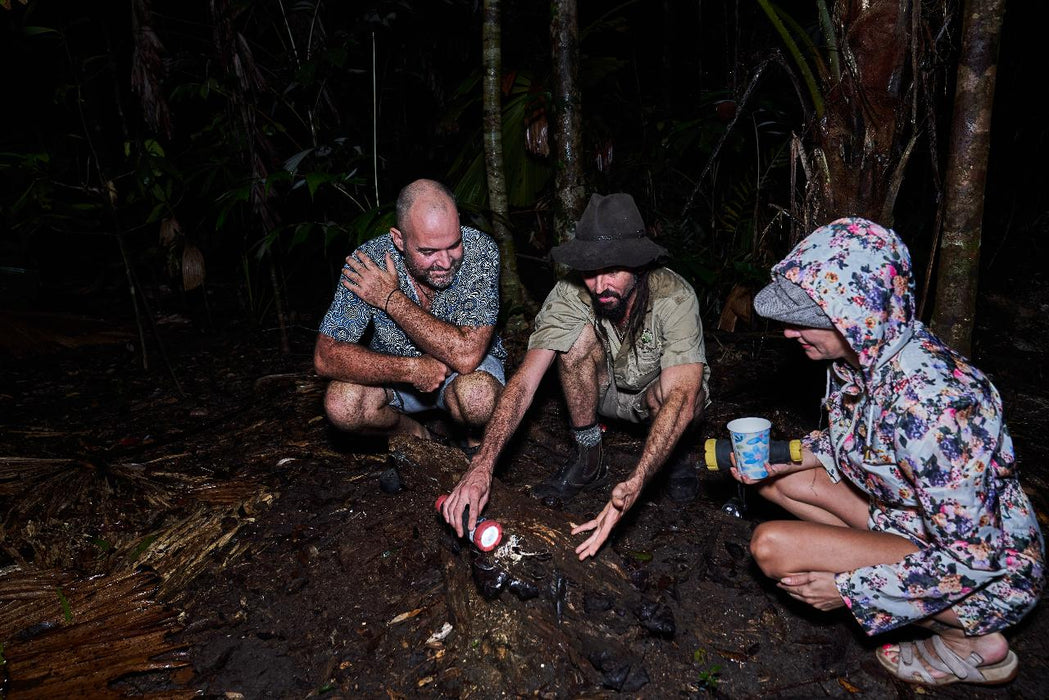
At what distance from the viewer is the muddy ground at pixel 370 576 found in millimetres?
2330

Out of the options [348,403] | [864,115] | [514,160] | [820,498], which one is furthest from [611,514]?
[514,160]

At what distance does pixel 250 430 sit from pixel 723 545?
3.03 metres

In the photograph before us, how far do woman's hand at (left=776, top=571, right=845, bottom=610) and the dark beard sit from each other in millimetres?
1342

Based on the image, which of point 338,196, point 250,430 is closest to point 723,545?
point 250,430

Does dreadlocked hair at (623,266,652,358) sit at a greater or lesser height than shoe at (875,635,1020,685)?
greater

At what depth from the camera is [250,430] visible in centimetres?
434

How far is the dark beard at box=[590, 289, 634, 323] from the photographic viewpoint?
3028mm

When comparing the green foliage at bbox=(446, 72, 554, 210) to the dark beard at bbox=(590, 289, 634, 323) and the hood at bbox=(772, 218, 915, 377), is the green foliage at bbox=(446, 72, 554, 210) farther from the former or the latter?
the hood at bbox=(772, 218, 915, 377)

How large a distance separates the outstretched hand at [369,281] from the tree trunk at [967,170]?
258 cm

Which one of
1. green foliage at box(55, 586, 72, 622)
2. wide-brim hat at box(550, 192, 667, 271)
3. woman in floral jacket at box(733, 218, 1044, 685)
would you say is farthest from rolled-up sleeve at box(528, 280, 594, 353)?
green foliage at box(55, 586, 72, 622)

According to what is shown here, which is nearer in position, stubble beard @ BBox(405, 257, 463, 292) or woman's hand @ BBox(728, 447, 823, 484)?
woman's hand @ BBox(728, 447, 823, 484)

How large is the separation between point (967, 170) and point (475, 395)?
243cm

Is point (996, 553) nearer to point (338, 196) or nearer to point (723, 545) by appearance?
point (723, 545)

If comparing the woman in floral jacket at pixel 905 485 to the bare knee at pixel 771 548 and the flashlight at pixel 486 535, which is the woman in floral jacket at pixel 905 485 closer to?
the bare knee at pixel 771 548
